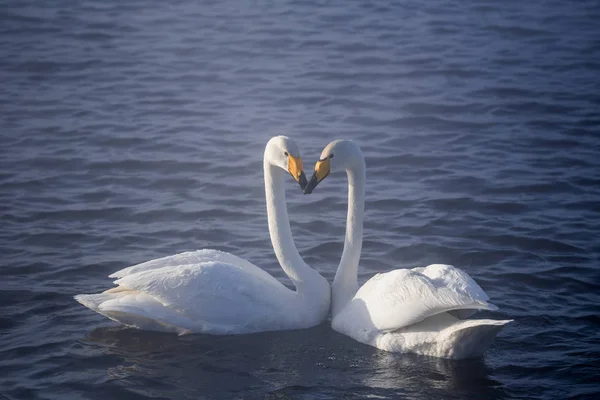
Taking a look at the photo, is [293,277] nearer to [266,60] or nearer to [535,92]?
[535,92]

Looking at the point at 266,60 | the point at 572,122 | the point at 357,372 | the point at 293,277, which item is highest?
the point at 266,60

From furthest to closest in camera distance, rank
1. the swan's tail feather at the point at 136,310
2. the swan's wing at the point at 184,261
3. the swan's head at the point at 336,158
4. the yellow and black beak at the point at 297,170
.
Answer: the swan's head at the point at 336,158, the swan's wing at the point at 184,261, the yellow and black beak at the point at 297,170, the swan's tail feather at the point at 136,310

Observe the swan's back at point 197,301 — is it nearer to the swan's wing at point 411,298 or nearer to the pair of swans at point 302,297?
the pair of swans at point 302,297

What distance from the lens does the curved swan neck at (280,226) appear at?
9383 mm

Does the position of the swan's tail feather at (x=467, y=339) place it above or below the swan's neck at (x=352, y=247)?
below

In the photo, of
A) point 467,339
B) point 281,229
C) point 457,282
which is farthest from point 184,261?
point 467,339

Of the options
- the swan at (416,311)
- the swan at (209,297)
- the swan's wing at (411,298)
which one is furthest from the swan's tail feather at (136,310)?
the swan's wing at (411,298)

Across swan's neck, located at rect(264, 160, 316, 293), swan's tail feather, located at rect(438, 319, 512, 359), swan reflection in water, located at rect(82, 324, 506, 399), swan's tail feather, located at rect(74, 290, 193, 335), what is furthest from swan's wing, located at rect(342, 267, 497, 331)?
swan's tail feather, located at rect(74, 290, 193, 335)

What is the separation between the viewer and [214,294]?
8719mm

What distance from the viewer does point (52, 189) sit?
12945mm

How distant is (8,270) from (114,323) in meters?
1.76

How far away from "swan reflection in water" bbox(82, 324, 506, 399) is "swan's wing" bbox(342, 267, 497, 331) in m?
0.36

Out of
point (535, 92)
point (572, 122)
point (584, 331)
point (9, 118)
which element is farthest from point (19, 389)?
point (535, 92)

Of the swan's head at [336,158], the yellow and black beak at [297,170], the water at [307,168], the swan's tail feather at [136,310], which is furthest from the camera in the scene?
the swan's head at [336,158]
